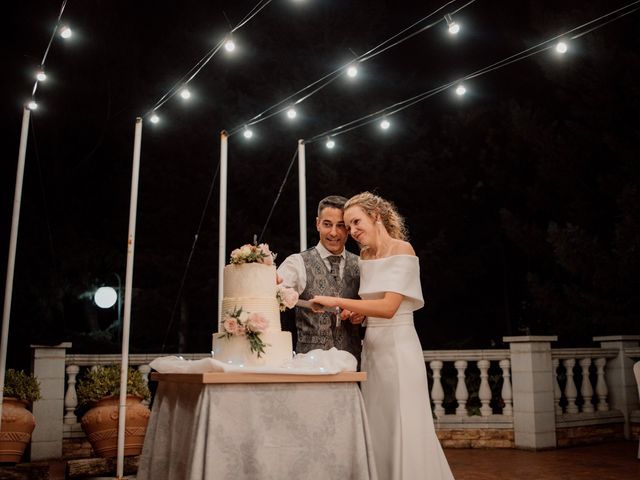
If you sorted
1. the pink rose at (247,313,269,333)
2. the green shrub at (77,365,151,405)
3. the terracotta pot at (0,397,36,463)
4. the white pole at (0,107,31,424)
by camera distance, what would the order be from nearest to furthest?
the pink rose at (247,313,269,333) → the white pole at (0,107,31,424) → the terracotta pot at (0,397,36,463) → the green shrub at (77,365,151,405)

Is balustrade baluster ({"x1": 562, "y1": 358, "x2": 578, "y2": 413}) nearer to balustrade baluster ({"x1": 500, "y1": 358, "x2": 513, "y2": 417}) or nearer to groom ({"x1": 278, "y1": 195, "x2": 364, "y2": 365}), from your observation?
balustrade baluster ({"x1": 500, "y1": 358, "x2": 513, "y2": 417})

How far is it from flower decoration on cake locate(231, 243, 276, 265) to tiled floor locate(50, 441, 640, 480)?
3.80 meters

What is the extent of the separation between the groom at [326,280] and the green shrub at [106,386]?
3.62 m

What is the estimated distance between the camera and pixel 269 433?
125 inches

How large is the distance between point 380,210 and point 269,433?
1531 millimetres

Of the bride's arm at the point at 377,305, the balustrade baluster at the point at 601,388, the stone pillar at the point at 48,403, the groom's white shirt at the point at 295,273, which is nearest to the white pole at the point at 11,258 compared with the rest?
the stone pillar at the point at 48,403

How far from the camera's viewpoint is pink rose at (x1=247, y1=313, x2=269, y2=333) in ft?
11.2

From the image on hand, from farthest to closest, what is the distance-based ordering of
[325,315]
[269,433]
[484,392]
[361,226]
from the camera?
[484,392]
[325,315]
[361,226]
[269,433]

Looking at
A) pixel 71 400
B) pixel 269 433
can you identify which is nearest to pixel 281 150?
pixel 71 400

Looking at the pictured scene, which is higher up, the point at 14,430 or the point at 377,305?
the point at 377,305

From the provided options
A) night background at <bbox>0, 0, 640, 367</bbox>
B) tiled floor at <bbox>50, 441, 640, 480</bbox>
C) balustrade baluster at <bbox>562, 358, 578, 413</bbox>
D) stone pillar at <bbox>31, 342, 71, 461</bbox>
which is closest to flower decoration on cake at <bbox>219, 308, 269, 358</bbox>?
tiled floor at <bbox>50, 441, 640, 480</bbox>

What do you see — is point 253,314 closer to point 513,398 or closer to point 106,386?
point 106,386

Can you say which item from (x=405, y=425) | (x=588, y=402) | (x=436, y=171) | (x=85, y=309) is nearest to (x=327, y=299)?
(x=405, y=425)

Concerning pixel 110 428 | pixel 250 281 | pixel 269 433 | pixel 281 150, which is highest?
pixel 281 150
